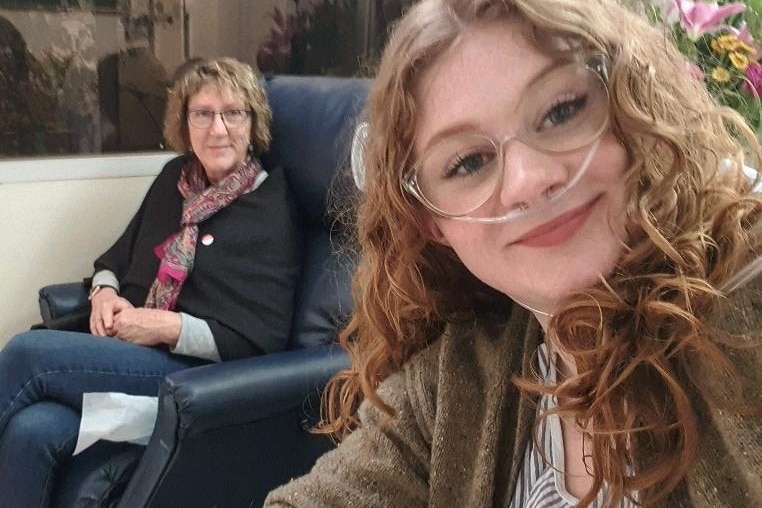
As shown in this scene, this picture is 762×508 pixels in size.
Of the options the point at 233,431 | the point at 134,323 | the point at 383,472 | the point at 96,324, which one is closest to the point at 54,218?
the point at 96,324

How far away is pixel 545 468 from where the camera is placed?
2.85 ft

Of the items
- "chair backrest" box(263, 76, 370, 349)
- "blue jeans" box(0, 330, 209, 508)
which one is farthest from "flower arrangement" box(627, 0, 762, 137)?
"blue jeans" box(0, 330, 209, 508)

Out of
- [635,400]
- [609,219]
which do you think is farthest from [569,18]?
[635,400]

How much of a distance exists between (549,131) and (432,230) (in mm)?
214

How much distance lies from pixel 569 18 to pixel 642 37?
90 mm

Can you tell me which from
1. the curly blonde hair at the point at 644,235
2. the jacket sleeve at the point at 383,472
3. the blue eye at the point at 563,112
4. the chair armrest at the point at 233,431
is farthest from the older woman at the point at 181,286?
the blue eye at the point at 563,112

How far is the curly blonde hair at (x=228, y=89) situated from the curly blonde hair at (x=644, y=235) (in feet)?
4.28

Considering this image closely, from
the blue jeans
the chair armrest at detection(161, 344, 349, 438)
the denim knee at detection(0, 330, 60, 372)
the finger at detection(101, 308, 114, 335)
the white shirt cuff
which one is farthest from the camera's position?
the finger at detection(101, 308, 114, 335)

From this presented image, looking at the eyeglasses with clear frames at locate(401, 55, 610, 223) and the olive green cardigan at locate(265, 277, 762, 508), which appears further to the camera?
the olive green cardigan at locate(265, 277, 762, 508)

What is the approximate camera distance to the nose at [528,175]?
71 centimetres

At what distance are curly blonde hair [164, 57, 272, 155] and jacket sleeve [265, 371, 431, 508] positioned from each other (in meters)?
1.24

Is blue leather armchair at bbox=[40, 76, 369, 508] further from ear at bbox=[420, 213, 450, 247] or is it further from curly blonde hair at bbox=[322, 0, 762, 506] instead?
curly blonde hair at bbox=[322, 0, 762, 506]

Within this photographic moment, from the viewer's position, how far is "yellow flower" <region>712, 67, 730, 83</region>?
1321 mm

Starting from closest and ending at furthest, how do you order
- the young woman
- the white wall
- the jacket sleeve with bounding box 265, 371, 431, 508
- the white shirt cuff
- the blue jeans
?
the young woman, the jacket sleeve with bounding box 265, 371, 431, 508, the blue jeans, the white shirt cuff, the white wall
